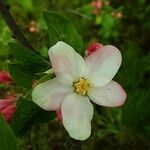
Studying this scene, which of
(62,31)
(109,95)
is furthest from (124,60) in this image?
(109,95)

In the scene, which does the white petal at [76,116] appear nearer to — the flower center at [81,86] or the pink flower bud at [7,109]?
the flower center at [81,86]

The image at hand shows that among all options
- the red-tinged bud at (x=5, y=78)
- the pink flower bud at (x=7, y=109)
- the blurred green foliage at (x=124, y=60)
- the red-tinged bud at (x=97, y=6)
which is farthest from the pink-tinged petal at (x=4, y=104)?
the red-tinged bud at (x=97, y=6)

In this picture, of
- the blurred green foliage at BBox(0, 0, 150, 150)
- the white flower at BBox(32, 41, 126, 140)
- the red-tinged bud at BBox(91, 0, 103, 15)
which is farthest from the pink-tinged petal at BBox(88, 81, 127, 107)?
the red-tinged bud at BBox(91, 0, 103, 15)

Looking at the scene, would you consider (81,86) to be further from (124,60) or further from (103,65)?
(124,60)

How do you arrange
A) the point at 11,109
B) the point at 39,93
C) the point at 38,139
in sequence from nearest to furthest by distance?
the point at 39,93 < the point at 11,109 < the point at 38,139

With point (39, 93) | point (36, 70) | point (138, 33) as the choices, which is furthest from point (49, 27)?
point (138, 33)

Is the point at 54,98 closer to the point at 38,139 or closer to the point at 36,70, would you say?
the point at 36,70
